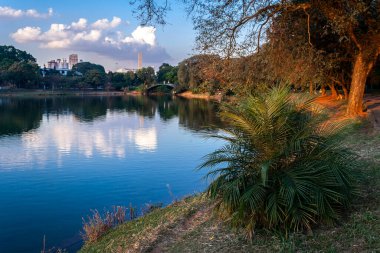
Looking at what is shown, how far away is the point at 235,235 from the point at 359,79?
40.6 feet

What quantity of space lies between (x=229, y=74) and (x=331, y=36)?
9.73m

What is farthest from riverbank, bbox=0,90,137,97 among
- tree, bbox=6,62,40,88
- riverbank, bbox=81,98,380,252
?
riverbank, bbox=81,98,380,252

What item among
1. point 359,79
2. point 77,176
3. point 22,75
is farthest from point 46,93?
point 359,79

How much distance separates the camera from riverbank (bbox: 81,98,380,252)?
489 centimetres

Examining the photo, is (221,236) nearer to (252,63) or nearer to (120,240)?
(120,240)

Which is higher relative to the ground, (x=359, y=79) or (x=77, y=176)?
(x=359, y=79)

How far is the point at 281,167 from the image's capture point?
5.73 metres

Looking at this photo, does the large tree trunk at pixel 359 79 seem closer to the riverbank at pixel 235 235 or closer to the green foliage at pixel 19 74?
the riverbank at pixel 235 235

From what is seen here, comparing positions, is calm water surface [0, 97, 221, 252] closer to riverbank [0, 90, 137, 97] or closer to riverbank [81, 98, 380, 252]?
riverbank [81, 98, 380, 252]

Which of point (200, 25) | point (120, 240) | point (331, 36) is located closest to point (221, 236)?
point (120, 240)

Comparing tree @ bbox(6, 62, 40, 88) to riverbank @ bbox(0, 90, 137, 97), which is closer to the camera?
tree @ bbox(6, 62, 40, 88)

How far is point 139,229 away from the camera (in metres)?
8.07

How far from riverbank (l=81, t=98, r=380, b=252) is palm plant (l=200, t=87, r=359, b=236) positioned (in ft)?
0.61

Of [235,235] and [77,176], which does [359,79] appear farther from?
[77,176]
